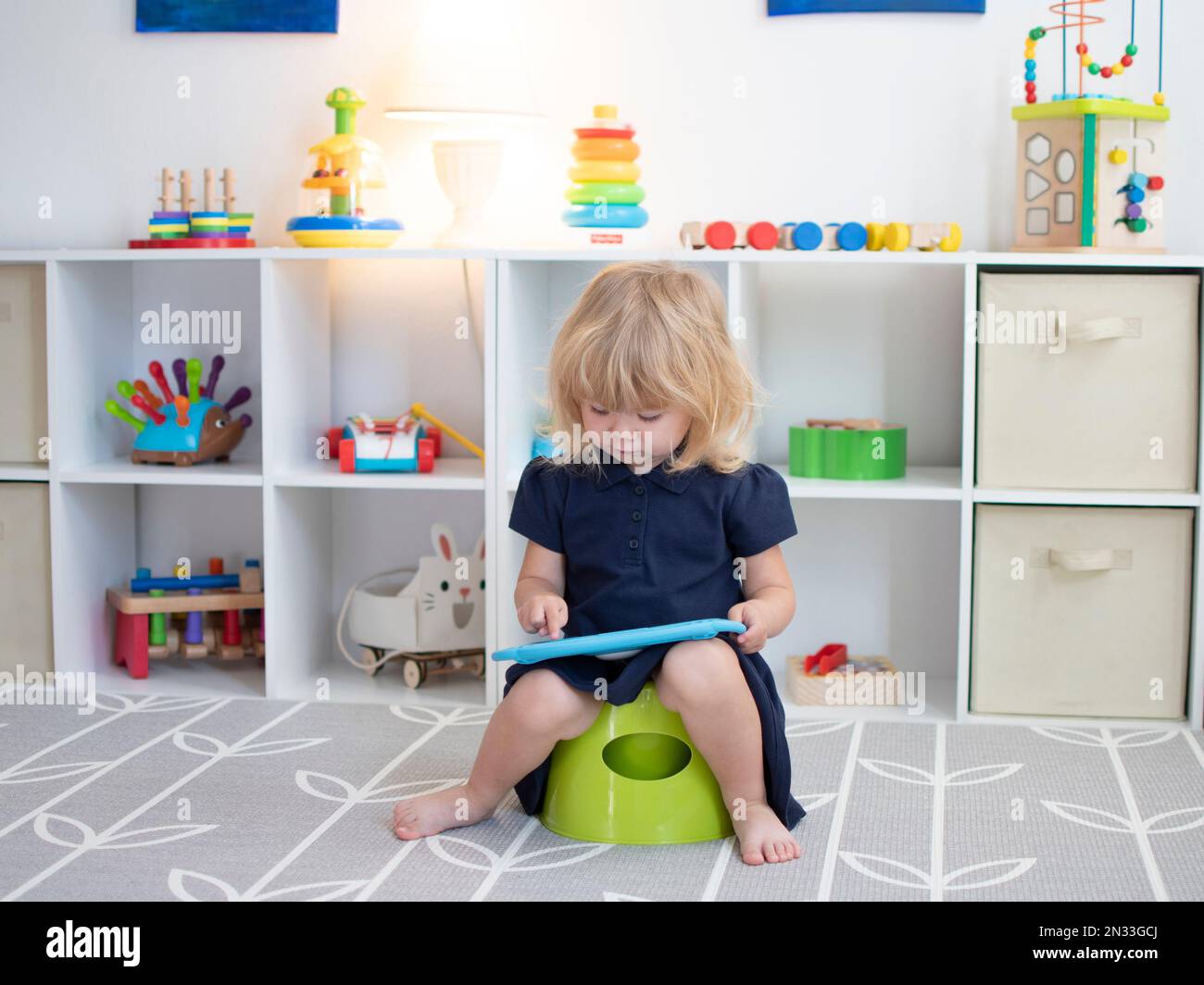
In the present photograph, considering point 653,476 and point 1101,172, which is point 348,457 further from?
point 1101,172

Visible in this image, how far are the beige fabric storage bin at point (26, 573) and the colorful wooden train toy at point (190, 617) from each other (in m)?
0.13

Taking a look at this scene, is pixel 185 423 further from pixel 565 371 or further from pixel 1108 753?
pixel 1108 753

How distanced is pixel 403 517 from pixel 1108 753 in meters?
1.29

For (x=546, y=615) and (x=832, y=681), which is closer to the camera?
(x=546, y=615)

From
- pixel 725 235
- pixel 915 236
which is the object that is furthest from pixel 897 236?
pixel 725 235

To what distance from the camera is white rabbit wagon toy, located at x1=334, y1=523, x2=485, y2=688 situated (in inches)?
98.9

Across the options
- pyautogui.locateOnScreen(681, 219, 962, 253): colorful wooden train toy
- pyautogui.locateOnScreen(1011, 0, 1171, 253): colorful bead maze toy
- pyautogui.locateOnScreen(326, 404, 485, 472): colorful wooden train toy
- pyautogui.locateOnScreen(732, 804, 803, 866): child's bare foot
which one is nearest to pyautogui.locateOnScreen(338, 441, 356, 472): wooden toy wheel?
pyautogui.locateOnScreen(326, 404, 485, 472): colorful wooden train toy

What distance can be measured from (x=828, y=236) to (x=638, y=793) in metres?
1.00

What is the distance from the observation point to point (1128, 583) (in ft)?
7.46

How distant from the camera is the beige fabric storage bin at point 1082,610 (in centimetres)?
227

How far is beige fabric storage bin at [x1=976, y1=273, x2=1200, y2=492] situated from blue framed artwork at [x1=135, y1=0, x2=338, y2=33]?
4.08 ft

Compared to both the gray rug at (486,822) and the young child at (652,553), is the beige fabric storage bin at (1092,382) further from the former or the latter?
the young child at (652,553)

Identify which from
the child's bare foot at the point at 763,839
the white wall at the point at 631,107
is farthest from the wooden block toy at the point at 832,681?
the white wall at the point at 631,107

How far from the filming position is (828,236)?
2314mm
